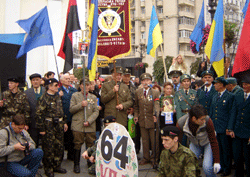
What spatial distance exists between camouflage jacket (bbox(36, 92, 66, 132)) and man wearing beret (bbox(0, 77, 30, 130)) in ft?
1.31

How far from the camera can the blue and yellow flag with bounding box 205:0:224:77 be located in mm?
6410

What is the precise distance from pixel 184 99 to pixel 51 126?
3051 millimetres

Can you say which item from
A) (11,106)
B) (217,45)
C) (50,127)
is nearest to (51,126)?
(50,127)

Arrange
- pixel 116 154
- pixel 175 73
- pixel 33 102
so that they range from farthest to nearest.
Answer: pixel 175 73 < pixel 33 102 < pixel 116 154

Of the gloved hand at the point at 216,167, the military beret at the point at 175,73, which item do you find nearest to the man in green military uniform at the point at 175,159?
the gloved hand at the point at 216,167

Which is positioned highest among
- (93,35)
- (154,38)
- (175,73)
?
(154,38)

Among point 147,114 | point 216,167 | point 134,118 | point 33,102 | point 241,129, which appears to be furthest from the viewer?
point 134,118

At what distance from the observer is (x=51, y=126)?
19.7 ft

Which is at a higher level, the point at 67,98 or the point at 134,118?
the point at 67,98

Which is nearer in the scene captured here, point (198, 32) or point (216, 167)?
point (216, 167)

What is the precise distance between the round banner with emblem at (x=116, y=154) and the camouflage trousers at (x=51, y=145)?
2.39 metres

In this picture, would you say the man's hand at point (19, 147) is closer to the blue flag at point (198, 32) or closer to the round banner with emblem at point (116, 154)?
the round banner with emblem at point (116, 154)

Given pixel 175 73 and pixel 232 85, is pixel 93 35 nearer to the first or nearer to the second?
pixel 175 73

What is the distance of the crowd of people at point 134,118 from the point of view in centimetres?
468
